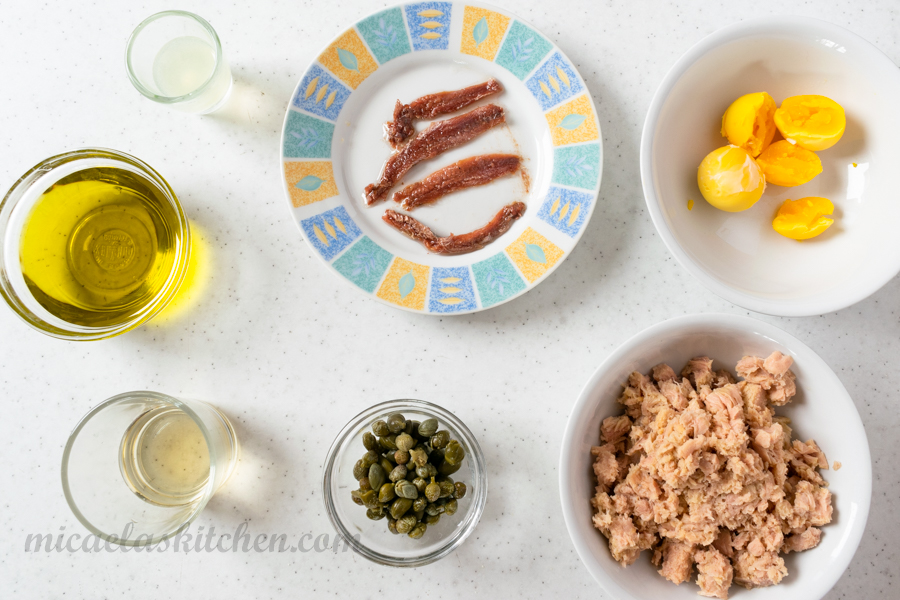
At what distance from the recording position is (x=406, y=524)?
3.95 ft

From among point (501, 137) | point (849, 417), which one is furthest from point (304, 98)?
point (849, 417)

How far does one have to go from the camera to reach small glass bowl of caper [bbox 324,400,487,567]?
48.0 inches

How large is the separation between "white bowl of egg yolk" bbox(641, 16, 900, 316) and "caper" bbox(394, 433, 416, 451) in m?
0.73

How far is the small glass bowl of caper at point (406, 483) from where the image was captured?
122 centimetres

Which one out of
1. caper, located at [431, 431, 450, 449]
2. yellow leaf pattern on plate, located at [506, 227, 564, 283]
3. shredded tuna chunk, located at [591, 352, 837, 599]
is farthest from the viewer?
yellow leaf pattern on plate, located at [506, 227, 564, 283]

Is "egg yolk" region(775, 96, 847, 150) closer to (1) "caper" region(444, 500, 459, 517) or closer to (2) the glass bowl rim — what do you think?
A: (1) "caper" region(444, 500, 459, 517)

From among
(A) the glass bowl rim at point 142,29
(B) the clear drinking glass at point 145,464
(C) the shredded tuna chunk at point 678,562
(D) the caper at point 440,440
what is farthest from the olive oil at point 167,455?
(C) the shredded tuna chunk at point 678,562

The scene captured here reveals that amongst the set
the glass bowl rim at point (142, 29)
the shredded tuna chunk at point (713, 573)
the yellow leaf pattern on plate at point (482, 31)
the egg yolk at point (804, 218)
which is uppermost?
the glass bowl rim at point (142, 29)

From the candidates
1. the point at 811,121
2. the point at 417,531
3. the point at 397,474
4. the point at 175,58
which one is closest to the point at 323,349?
the point at 397,474

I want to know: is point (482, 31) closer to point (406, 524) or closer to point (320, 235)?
point (320, 235)

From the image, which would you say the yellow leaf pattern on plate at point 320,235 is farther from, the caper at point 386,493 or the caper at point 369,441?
the caper at point 386,493

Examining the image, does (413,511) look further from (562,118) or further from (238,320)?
(562,118)

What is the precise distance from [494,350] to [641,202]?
54 cm

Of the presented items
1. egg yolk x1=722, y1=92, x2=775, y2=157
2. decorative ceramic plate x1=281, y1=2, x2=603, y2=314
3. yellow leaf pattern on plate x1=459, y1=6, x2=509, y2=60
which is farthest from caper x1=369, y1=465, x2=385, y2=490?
egg yolk x1=722, y1=92, x2=775, y2=157
